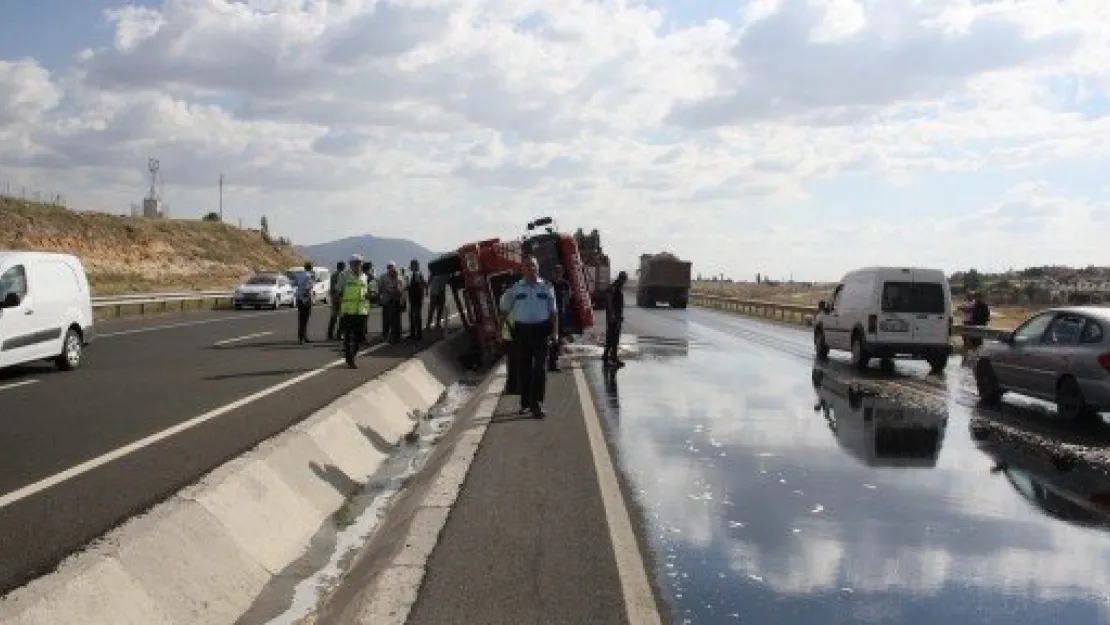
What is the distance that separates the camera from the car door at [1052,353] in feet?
44.2

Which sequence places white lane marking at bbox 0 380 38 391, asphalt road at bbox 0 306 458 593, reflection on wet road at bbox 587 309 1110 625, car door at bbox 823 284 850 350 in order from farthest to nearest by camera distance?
car door at bbox 823 284 850 350 < white lane marking at bbox 0 380 38 391 < asphalt road at bbox 0 306 458 593 < reflection on wet road at bbox 587 309 1110 625

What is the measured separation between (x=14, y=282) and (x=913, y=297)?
49.7 feet

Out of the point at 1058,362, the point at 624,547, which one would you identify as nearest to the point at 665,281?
the point at 1058,362

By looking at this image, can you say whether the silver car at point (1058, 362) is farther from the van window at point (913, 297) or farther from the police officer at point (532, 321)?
the police officer at point (532, 321)

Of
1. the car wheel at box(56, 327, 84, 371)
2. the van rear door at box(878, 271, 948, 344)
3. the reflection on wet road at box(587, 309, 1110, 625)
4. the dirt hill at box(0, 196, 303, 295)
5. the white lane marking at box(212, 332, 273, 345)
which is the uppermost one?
the dirt hill at box(0, 196, 303, 295)

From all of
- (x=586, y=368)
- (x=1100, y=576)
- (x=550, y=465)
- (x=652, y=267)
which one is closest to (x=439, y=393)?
(x=586, y=368)

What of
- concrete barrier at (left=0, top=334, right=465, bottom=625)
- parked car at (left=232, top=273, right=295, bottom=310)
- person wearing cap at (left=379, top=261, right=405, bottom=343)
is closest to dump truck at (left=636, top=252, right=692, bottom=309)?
parked car at (left=232, top=273, right=295, bottom=310)

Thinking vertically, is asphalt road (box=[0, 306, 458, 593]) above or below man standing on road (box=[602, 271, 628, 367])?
below

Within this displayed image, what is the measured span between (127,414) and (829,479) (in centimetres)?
754

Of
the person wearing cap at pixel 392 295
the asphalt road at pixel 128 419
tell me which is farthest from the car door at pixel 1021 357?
the person wearing cap at pixel 392 295

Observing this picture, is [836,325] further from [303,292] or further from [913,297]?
[303,292]

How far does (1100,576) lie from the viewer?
6.31 m

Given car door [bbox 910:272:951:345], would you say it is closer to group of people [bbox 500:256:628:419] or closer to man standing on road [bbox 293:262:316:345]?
group of people [bbox 500:256:628:419]

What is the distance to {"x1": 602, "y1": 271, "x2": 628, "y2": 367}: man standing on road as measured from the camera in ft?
63.6
